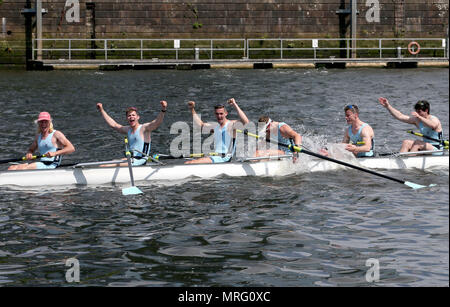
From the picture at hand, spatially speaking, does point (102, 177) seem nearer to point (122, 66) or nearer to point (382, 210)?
point (382, 210)

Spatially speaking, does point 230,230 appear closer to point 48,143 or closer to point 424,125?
point 48,143

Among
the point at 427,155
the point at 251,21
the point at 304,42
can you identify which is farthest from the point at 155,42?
the point at 427,155

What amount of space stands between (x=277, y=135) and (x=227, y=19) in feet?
95.8

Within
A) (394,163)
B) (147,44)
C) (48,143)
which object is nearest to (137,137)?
(48,143)

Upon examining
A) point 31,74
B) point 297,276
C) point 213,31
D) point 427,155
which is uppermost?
point 213,31

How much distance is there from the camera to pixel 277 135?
580 inches

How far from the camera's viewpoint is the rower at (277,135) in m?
14.3

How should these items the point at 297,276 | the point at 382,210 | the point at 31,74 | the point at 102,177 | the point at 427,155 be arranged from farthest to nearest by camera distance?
the point at 31,74 → the point at 427,155 → the point at 102,177 → the point at 382,210 → the point at 297,276

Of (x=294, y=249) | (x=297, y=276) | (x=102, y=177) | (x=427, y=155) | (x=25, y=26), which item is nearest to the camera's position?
(x=297, y=276)

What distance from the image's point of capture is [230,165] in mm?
14141

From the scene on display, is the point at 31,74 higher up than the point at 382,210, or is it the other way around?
the point at 31,74

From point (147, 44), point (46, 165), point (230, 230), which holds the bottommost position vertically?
point (230, 230)

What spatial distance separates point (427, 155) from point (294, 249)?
681cm

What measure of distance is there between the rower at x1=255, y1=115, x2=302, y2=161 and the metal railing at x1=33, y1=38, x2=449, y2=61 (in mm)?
25254
